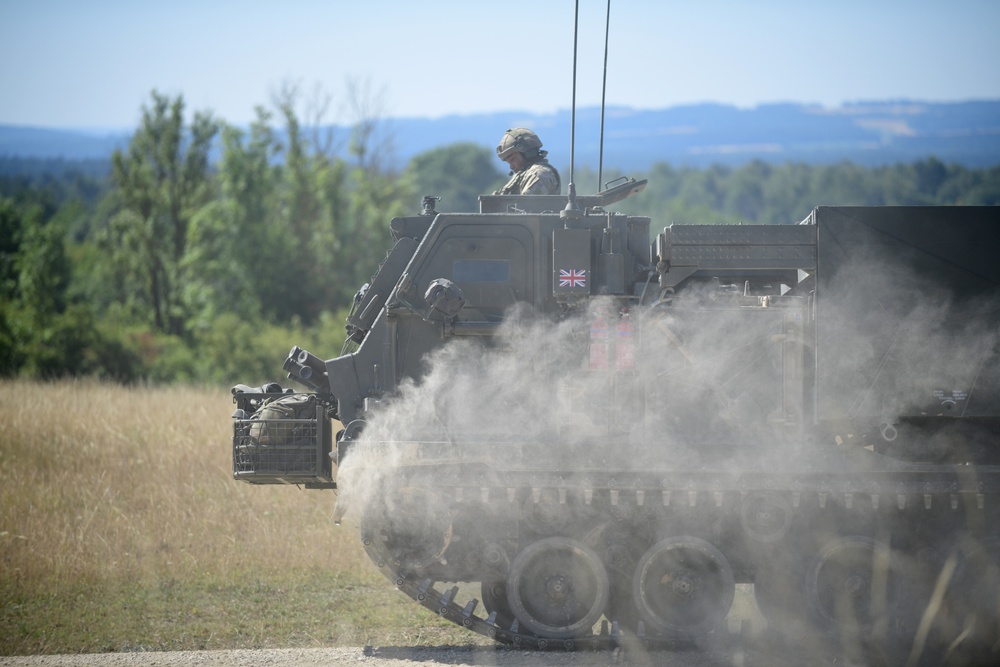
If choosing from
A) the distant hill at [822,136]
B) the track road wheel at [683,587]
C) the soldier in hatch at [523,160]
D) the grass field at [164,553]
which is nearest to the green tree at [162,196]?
the distant hill at [822,136]

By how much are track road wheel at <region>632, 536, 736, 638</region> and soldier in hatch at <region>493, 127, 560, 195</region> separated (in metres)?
3.65

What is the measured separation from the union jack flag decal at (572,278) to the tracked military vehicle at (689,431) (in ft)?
0.06

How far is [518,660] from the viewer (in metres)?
9.05

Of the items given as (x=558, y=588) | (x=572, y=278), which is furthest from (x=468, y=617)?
(x=572, y=278)

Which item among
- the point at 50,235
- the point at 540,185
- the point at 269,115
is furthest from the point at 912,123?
the point at 540,185

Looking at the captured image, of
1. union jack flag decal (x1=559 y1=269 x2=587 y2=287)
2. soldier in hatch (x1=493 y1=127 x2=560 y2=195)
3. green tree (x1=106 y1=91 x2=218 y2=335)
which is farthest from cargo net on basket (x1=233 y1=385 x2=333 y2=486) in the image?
green tree (x1=106 y1=91 x2=218 y2=335)

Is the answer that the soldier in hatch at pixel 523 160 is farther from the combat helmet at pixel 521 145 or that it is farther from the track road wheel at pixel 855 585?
the track road wheel at pixel 855 585

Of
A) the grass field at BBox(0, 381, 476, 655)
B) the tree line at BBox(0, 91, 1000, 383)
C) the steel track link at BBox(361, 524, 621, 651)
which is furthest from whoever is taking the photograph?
the tree line at BBox(0, 91, 1000, 383)

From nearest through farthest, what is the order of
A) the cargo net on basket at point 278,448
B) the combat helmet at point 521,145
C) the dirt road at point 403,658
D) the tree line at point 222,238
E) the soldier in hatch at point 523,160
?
the dirt road at point 403,658, the cargo net on basket at point 278,448, the soldier in hatch at point 523,160, the combat helmet at point 521,145, the tree line at point 222,238

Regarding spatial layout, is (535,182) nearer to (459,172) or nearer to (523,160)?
(523,160)

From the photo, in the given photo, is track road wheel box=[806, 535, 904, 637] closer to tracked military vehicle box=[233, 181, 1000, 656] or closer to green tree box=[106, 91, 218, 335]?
tracked military vehicle box=[233, 181, 1000, 656]

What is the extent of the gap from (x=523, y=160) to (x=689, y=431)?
12.1 feet

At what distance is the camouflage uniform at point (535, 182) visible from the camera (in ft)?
35.4

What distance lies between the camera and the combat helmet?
37.8ft
